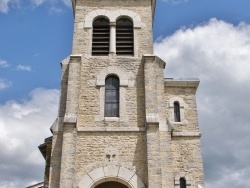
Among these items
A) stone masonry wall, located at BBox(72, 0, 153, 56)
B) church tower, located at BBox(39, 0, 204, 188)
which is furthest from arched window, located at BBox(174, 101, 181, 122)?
stone masonry wall, located at BBox(72, 0, 153, 56)

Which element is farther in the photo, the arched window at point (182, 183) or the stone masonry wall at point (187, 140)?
the stone masonry wall at point (187, 140)

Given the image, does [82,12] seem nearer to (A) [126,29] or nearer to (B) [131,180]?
(A) [126,29]

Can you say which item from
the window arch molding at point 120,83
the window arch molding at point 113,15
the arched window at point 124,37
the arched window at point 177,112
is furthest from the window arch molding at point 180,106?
the window arch molding at point 113,15

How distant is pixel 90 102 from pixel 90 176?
3.16 meters

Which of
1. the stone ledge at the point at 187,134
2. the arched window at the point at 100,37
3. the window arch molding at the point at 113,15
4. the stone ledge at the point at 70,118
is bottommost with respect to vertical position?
the stone ledge at the point at 70,118

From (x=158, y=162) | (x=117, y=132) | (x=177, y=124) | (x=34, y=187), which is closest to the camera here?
(x=158, y=162)

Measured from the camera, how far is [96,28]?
18000mm

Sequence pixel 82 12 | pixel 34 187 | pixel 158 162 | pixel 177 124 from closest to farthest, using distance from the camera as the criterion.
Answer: pixel 158 162
pixel 177 124
pixel 82 12
pixel 34 187

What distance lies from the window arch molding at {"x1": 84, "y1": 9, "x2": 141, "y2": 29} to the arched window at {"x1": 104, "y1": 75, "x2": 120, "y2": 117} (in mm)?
3185

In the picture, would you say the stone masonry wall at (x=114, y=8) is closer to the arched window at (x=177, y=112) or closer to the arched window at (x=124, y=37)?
the arched window at (x=124, y=37)

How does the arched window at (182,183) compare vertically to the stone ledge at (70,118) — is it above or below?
below

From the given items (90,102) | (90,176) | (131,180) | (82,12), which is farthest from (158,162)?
(82,12)

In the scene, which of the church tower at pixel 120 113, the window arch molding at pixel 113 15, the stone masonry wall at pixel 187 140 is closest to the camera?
the church tower at pixel 120 113

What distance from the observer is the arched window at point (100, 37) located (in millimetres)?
17392
